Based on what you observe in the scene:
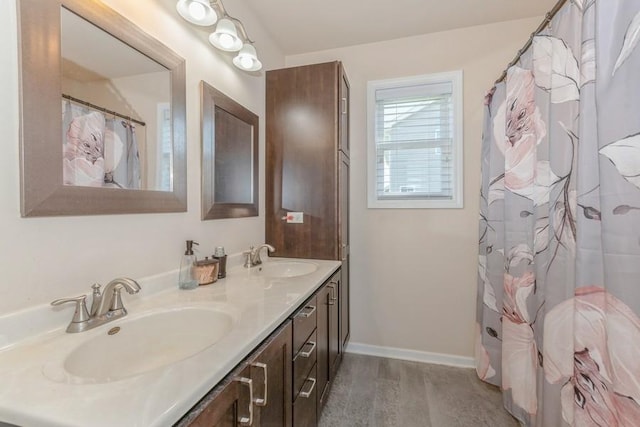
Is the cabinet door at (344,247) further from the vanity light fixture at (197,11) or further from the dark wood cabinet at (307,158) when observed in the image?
the vanity light fixture at (197,11)

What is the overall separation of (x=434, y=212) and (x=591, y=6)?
1439 mm

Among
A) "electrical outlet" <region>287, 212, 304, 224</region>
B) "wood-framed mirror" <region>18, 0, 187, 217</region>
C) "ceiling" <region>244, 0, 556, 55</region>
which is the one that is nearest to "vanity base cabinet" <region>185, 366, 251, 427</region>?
"wood-framed mirror" <region>18, 0, 187, 217</region>

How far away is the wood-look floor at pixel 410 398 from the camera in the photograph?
157cm

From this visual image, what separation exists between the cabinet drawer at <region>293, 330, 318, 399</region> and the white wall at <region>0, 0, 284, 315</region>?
2.21 feet

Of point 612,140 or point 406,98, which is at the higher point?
point 406,98

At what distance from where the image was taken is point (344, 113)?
2119 mm

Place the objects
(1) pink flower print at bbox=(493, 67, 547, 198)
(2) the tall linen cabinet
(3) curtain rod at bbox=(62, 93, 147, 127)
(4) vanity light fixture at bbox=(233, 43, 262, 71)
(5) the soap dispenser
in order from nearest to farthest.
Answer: (3) curtain rod at bbox=(62, 93, 147, 127) → (5) the soap dispenser → (1) pink flower print at bbox=(493, 67, 547, 198) → (4) vanity light fixture at bbox=(233, 43, 262, 71) → (2) the tall linen cabinet

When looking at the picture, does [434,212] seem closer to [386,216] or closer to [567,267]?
[386,216]

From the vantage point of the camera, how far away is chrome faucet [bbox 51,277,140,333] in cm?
79

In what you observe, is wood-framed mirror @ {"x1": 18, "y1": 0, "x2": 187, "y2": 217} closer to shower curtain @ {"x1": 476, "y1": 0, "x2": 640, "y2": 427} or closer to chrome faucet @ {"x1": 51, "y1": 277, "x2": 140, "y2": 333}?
chrome faucet @ {"x1": 51, "y1": 277, "x2": 140, "y2": 333}

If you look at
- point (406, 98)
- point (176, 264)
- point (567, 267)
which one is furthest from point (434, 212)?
point (176, 264)

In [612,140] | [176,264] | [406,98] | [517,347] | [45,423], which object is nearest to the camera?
[45,423]

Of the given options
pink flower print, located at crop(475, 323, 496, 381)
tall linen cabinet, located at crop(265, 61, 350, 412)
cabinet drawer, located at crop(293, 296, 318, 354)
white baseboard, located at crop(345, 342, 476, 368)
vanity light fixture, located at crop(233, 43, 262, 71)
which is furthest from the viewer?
white baseboard, located at crop(345, 342, 476, 368)

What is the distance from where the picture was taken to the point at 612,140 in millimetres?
794
